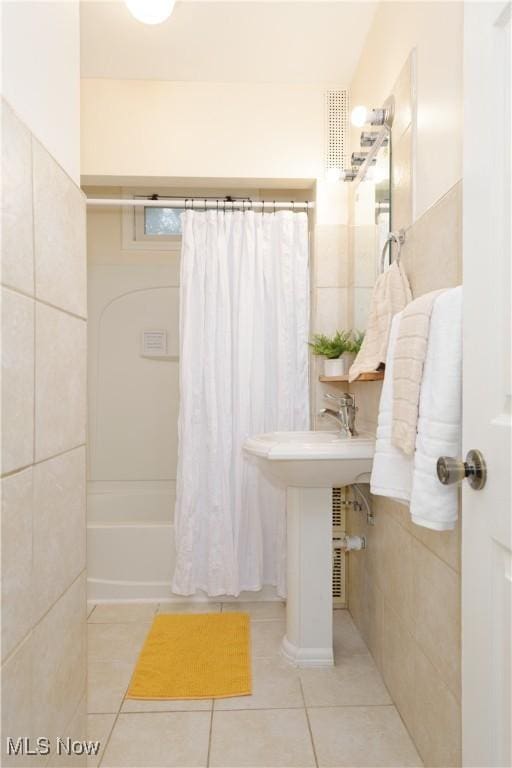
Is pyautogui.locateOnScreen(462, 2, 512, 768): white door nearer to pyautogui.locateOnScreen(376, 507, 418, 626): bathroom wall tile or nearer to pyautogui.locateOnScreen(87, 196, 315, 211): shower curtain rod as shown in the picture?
pyautogui.locateOnScreen(376, 507, 418, 626): bathroom wall tile

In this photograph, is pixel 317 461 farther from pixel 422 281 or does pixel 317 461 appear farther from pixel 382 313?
pixel 422 281

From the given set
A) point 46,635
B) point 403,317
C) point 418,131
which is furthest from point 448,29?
point 46,635

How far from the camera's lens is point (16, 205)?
0.80 meters

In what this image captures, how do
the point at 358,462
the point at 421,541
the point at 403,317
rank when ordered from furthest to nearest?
the point at 358,462
the point at 421,541
the point at 403,317

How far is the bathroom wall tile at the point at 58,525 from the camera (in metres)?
0.90

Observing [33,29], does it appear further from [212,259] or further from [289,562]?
[289,562]

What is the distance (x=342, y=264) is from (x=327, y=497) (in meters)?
1.16

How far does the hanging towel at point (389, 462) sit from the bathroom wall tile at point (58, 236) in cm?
77

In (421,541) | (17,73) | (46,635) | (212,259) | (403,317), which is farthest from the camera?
(212,259)

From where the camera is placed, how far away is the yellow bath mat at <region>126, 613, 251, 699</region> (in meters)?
1.75

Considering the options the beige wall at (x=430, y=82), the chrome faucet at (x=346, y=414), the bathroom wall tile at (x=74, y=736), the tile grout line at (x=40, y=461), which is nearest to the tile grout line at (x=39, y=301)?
the tile grout line at (x=40, y=461)

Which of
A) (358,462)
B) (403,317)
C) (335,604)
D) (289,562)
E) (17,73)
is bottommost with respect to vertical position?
(335,604)

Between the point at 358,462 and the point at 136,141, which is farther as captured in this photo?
the point at 136,141

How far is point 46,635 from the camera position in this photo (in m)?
0.93
